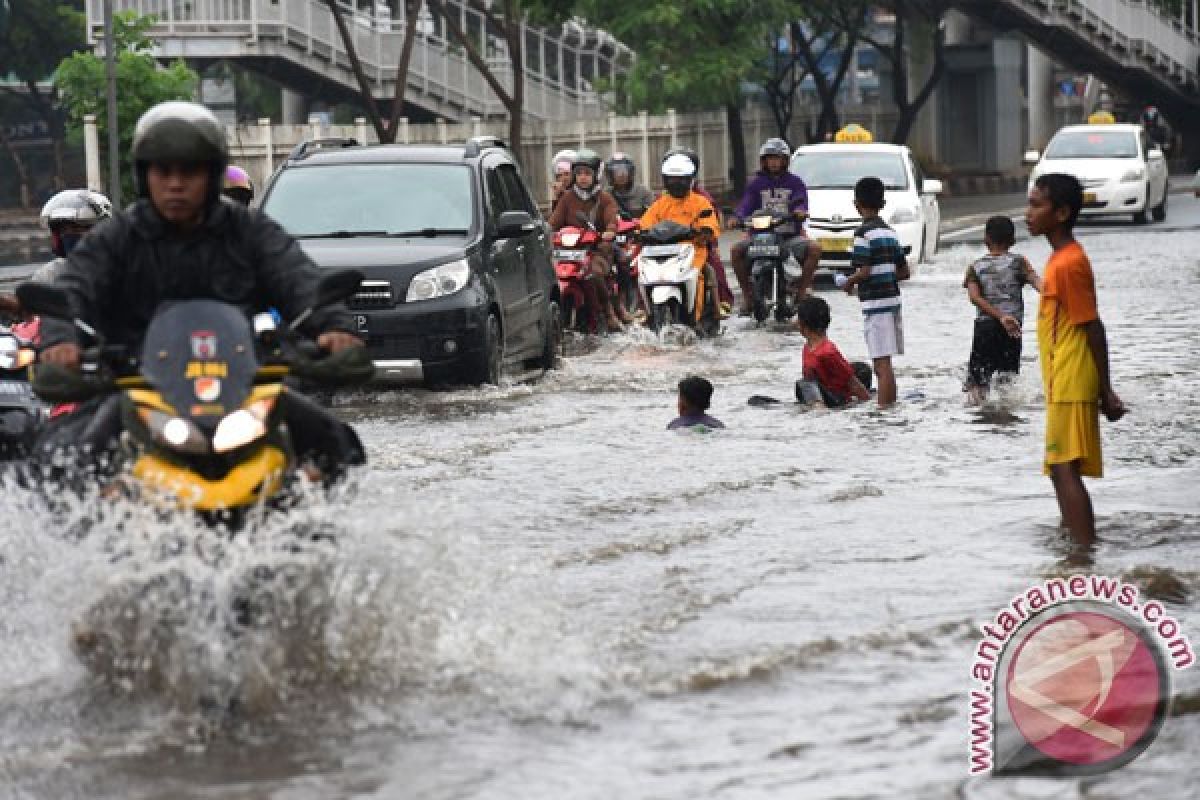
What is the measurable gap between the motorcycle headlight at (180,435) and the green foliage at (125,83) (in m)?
25.7

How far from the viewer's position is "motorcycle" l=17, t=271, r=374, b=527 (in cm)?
659

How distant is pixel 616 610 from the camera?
879 cm

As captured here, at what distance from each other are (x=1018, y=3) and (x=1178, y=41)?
910 centimetres

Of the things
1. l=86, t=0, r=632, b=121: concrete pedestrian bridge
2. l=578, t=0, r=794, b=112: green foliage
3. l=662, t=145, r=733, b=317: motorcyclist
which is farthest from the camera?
l=86, t=0, r=632, b=121: concrete pedestrian bridge

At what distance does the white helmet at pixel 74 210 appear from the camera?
10648 mm

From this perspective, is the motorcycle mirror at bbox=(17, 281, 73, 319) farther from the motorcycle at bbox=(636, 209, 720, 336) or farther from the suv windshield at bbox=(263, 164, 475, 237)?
the motorcycle at bbox=(636, 209, 720, 336)

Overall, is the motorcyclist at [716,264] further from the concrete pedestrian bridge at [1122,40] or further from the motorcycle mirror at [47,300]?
the concrete pedestrian bridge at [1122,40]

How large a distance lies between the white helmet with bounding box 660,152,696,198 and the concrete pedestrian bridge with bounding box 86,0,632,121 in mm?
19632

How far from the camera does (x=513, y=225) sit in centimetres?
1639

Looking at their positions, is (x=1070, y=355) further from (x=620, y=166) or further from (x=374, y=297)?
(x=620, y=166)

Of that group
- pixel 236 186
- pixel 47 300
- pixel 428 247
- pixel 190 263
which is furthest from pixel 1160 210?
pixel 47 300

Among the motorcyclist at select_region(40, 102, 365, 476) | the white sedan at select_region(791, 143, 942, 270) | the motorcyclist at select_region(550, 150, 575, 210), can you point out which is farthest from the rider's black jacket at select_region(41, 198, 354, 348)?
A: the white sedan at select_region(791, 143, 942, 270)

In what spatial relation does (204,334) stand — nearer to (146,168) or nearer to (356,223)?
(146,168)

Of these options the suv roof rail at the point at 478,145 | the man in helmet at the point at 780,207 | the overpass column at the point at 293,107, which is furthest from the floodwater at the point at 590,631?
the overpass column at the point at 293,107
